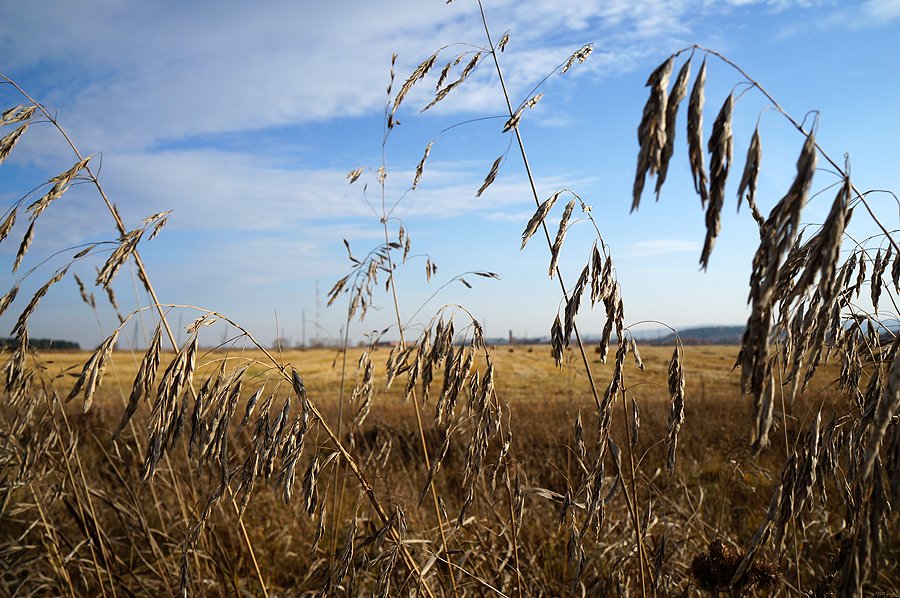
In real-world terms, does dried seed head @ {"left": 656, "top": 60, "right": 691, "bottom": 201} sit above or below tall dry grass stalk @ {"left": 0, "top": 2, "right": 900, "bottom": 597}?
above

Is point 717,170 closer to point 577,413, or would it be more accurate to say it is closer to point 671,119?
point 671,119

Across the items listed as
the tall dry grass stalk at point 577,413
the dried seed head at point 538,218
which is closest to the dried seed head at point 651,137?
the tall dry grass stalk at point 577,413

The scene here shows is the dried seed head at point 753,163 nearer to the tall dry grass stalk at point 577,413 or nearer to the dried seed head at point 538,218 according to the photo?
the tall dry grass stalk at point 577,413

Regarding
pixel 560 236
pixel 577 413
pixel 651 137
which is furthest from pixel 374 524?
pixel 651 137

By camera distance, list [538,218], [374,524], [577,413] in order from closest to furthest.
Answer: [538,218] → [577,413] → [374,524]

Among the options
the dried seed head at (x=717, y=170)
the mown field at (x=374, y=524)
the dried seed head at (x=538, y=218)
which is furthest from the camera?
the mown field at (x=374, y=524)

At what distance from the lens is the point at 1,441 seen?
300 centimetres

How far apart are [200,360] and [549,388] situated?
18.7 meters

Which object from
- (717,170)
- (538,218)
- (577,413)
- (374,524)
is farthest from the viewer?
(374,524)

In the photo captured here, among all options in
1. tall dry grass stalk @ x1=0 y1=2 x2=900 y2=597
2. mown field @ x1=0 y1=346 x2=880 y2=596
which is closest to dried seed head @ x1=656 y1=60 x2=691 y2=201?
tall dry grass stalk @ x1=0 y1=2 x2=900 y2=597

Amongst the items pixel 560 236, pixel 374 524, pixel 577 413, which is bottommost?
pixel 374 524

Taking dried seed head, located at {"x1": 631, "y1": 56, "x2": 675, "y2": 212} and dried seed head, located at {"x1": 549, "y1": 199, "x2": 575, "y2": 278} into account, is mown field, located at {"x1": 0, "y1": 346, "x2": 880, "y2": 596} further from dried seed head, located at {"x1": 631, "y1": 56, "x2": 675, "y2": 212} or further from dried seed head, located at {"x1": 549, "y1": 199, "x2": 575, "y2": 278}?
dried seed head, located at {"x1": 631, "y1": 56, "x2": 675, "y2": 212}

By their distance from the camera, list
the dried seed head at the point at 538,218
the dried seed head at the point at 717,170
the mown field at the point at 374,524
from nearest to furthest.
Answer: the dried seed head at the point at 717,170
the dried seed head at the point at 538,218
the mown field at the point at 374,524

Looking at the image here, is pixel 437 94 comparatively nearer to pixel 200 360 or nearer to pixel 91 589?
pixel 200 360
